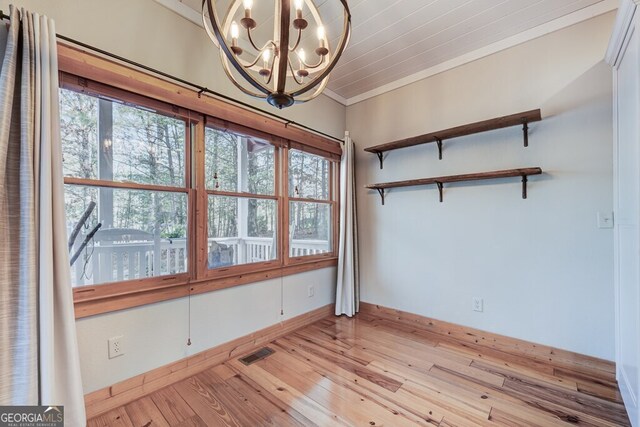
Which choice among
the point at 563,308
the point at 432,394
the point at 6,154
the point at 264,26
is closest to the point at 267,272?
the point at 432,394

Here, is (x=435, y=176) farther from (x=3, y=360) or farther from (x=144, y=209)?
(x=3, y=360)

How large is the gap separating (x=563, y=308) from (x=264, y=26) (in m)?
3.23

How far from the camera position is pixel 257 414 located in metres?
1.66

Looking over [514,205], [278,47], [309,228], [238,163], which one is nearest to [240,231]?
[238,163]

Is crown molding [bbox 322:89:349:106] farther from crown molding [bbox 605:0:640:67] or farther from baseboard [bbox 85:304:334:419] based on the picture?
baseboard [bbox 85:304:334:419]

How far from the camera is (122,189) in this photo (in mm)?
1835

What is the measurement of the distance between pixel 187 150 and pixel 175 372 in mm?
1627

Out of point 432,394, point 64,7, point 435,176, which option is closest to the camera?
point 64,7

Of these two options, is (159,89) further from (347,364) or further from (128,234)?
(347,364)

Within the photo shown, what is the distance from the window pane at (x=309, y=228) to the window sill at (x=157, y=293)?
370 millimetres

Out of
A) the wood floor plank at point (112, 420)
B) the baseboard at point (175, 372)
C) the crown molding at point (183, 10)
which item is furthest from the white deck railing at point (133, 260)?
the crown molding at point (183, 10)

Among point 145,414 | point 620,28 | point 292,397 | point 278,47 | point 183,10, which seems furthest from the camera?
point 183,10

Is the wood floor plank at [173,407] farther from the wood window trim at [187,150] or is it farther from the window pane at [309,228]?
the window pane at [309,228]

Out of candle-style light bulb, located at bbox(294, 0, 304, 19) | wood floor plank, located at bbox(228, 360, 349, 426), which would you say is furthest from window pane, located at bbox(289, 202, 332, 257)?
candle-style light bulb, located at bbox(294, 0, 304, 19)
